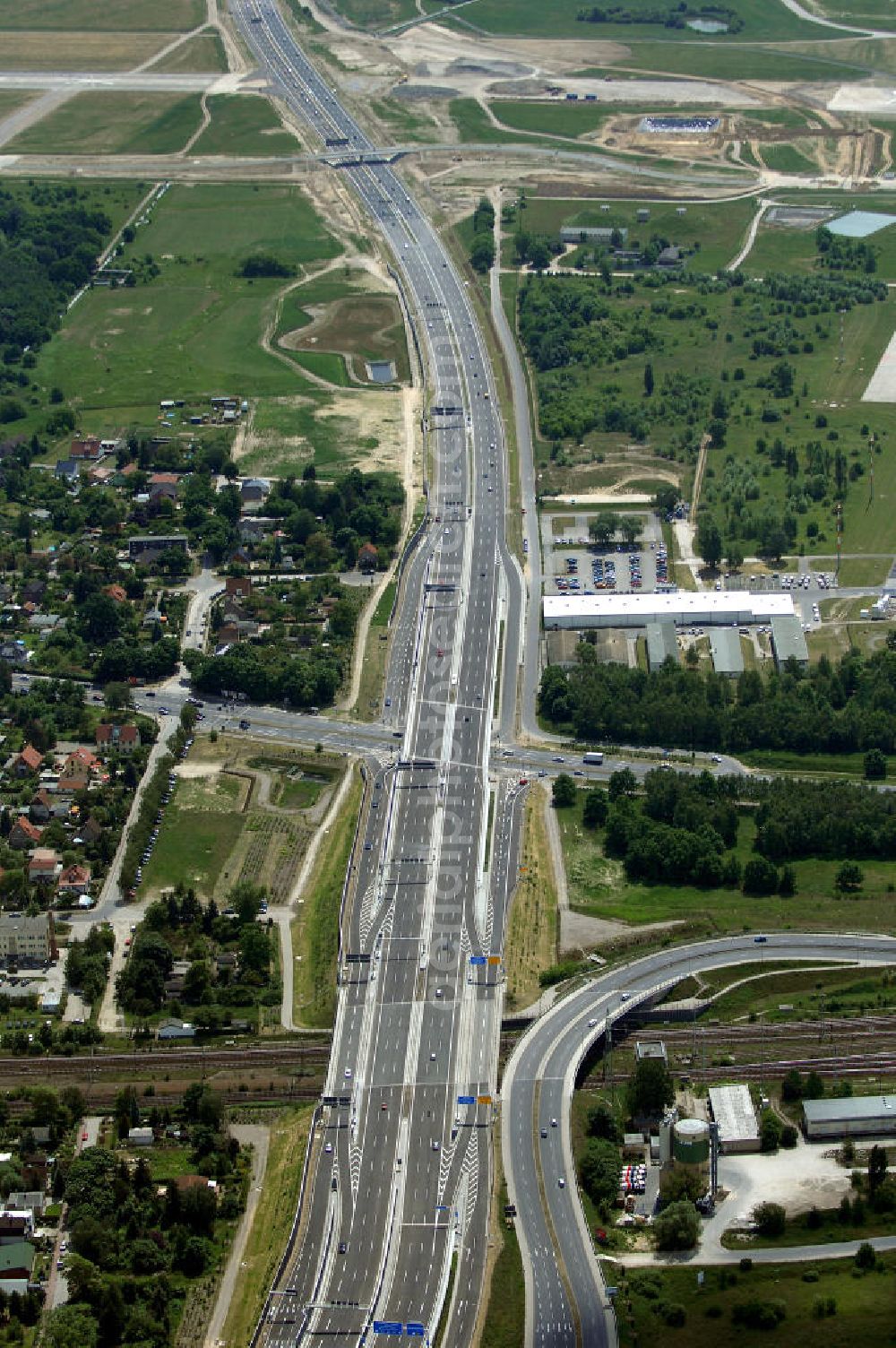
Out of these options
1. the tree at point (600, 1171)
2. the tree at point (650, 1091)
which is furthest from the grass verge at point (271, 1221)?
the tree at point (650, 1091)

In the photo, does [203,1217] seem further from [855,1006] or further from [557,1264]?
[855,1006]

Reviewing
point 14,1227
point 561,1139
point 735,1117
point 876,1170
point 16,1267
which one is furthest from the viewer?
point 735,1117

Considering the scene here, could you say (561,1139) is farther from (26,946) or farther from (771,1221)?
(26,946)

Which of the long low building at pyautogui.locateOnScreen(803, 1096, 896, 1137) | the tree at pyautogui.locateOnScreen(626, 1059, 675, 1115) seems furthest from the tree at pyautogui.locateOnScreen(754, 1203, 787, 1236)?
the tree at pyautogui.locateOnScreen(626, 1059, 675, 1115)

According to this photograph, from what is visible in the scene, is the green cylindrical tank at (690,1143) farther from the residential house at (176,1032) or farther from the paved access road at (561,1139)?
the residential house at (176,1032)

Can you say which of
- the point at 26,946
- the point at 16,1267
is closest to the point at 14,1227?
the point at 16,1267
